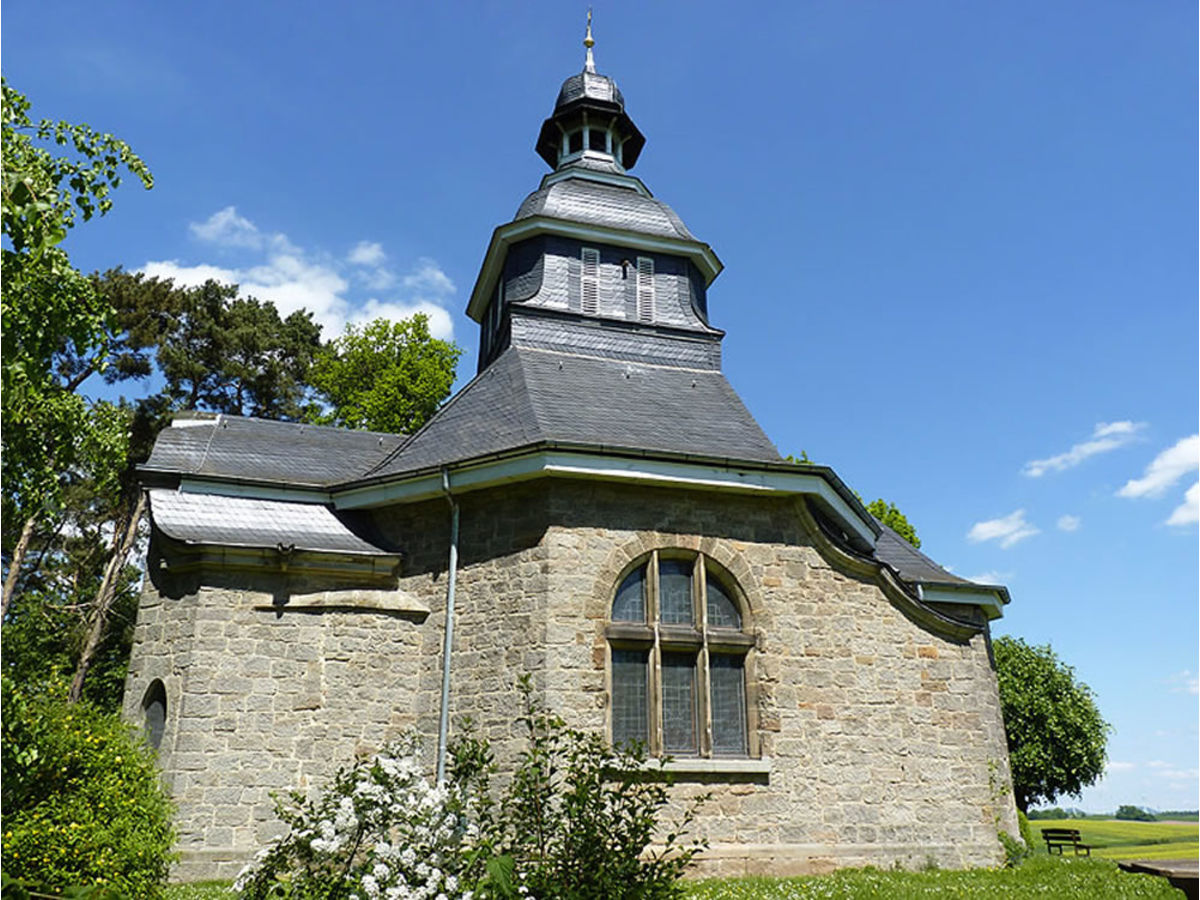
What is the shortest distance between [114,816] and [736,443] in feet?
27.3

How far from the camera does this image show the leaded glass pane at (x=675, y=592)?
1094 cm

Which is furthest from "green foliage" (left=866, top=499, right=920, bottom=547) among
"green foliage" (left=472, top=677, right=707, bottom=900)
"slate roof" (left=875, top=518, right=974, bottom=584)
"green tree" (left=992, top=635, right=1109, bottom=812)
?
"green foliage" (left=472, top=677, right=707, bottom=900)

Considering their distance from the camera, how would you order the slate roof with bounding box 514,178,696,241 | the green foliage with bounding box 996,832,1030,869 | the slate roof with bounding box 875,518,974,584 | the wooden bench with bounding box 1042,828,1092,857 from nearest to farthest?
the green foliage with bounding box 996,832,1030,869 → the slate roof with bounding box 875,518,974,584 → the slate roof with bounding box 514,178,696,241 → the wooden bench with bounding box 1042,828,1092,857

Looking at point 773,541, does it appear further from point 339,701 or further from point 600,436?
point 339,701

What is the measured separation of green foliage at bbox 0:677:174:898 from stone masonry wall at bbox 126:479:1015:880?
8.48 ft

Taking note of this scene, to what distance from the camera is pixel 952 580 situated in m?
14.7

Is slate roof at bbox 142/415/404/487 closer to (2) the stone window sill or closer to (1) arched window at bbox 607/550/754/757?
(1) arched window at bbox 607/550/754/757

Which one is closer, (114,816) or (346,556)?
(114,816)

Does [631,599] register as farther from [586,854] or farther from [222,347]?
[222,347]

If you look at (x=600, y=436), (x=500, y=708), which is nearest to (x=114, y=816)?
(x=500, y=708)

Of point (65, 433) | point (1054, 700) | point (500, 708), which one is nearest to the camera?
point (65, 433)

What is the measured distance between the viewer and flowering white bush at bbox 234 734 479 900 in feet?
18.2

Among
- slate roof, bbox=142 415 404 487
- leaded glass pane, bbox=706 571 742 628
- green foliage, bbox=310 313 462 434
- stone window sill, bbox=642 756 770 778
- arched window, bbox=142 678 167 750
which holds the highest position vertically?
green foliage, bbox=310 313 462 434

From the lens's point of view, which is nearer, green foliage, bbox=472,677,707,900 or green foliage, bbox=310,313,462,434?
green foliage, bbox=472,677,707,900
